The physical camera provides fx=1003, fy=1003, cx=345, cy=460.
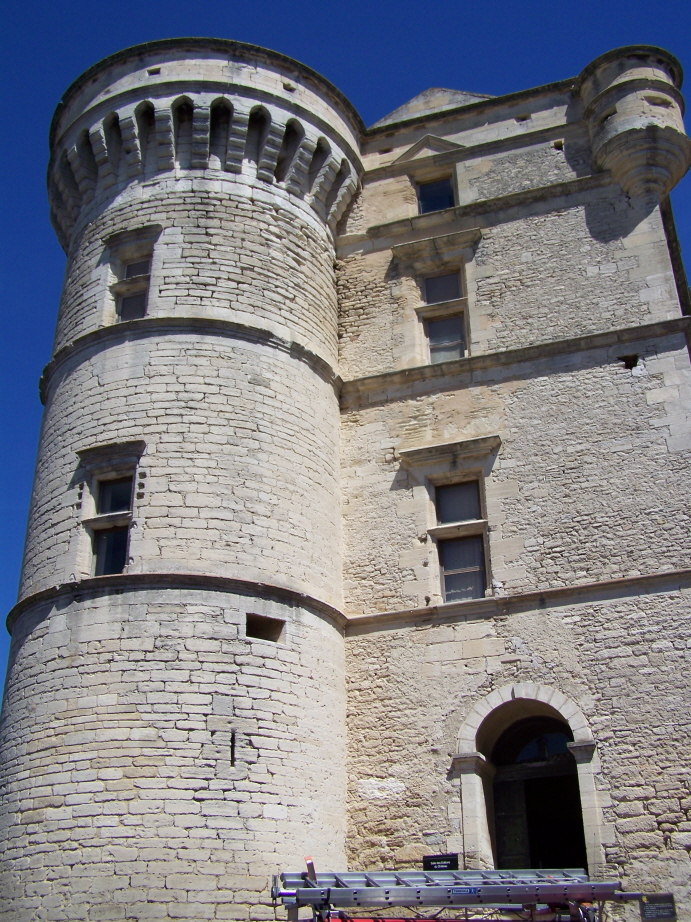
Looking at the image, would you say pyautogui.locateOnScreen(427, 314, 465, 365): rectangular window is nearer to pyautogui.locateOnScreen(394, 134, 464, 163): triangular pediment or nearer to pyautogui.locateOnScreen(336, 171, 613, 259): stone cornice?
pyautogui.locateOnScreen(336, 171, 613, 259): stone cornice

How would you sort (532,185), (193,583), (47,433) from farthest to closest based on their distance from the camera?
(532,185)
(47,433)
(193,583)

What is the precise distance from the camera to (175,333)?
13211mm

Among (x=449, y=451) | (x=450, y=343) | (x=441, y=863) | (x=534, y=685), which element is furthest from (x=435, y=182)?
(x=441, y=863)

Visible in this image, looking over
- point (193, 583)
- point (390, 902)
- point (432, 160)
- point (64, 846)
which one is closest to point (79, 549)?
point (193, 583)

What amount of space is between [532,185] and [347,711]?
8744 millimetres

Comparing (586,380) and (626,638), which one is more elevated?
(586,380)

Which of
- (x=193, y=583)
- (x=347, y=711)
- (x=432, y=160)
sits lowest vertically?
A: (x=347, y=711)

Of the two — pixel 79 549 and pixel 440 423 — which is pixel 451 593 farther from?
pixel 79 549

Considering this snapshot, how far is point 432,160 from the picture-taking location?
1689 centimetres

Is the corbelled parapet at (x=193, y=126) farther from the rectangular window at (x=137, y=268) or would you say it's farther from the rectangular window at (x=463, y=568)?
the rectangular window at (x=463, y=568)

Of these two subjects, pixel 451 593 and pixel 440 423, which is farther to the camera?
Result: pixel 440 423

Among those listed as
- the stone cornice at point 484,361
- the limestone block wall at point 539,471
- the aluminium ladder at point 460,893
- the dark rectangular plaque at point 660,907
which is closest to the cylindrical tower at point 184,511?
the stone cornice at point 484,361

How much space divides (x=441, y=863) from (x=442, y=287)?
8584mm

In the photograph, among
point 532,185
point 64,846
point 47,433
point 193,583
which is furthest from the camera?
point 532,185
